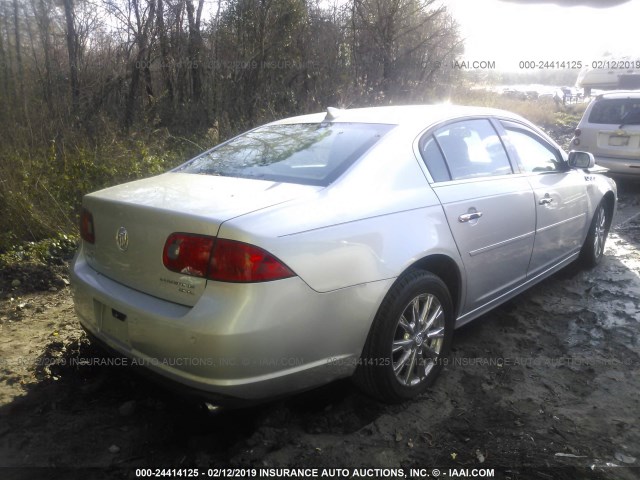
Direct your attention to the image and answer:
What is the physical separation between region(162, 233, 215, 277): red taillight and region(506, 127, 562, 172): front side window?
8.54ft

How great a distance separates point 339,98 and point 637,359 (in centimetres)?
679

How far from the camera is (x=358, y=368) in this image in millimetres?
2613

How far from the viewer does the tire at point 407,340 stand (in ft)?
8.50

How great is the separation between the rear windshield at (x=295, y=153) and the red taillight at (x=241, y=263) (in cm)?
62

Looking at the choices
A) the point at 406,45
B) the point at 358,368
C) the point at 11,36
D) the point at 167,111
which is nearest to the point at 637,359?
the point at 358,368

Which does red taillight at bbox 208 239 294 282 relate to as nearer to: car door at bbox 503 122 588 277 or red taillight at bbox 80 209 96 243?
red taillight at bbox 80 209 96 243

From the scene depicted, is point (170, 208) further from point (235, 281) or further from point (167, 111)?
point (167, 111)

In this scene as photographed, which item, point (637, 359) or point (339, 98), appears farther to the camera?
point (339, 98)

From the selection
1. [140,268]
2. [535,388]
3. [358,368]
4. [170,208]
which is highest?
[170,208]

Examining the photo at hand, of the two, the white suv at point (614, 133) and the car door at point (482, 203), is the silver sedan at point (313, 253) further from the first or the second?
the white suv at point (614, 133)

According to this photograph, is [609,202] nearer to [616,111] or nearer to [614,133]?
[614,133]

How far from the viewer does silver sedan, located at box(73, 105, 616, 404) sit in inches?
85.4

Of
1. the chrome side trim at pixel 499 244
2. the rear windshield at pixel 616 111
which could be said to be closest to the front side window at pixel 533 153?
the chrome side trim at pixel 499 244

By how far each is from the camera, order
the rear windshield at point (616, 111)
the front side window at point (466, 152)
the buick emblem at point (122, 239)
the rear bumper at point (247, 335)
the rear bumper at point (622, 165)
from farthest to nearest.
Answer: the rear windshield at point (616, 111)
the rear bumper at point (622, 165)
the front side window at point (466, 152)
the buick emblem at point (122, 239)
the rear bumper at point (247, 335)
